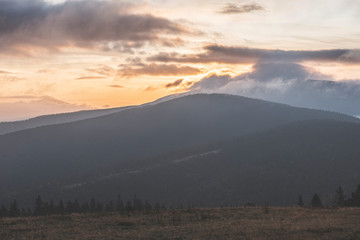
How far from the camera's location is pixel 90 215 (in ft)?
138

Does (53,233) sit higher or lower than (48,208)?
higher

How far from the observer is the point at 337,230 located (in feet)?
101

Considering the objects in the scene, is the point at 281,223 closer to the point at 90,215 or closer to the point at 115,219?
the point at 115,219

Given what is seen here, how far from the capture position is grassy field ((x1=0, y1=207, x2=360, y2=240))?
3005 cm

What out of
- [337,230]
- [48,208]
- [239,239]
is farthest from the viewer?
[48,208]

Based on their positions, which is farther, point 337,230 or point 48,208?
point 48,208

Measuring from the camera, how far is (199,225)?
113 ft

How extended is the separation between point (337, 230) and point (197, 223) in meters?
11.5

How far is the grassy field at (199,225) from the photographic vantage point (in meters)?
30.0

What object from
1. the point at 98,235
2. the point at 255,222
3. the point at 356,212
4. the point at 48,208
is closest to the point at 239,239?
the point at 255,222

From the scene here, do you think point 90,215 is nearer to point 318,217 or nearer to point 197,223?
point 197,223

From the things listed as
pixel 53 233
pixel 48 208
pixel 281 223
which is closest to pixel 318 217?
pixel 281 223

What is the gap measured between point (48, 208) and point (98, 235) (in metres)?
91.0

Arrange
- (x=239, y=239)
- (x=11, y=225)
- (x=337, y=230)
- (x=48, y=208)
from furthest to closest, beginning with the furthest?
(x=48, y=208), (x=11, y=225), (x=337, y=230), (x=239, y=239)
